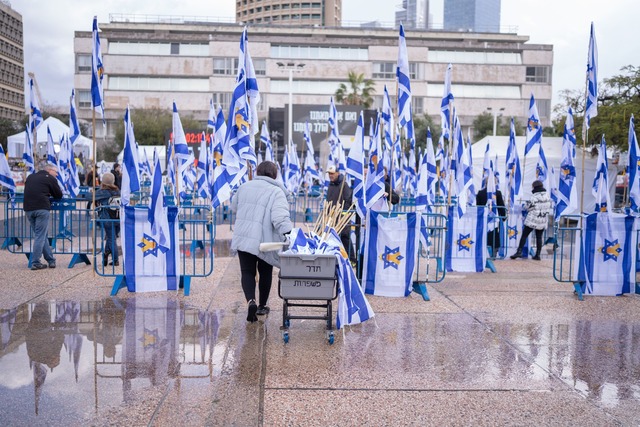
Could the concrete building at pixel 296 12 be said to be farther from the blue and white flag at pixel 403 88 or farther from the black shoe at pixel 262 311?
the black shoe at pixel 262 311

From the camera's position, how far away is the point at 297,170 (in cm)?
2314

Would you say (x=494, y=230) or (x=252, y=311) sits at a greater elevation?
(x=494, y=230)

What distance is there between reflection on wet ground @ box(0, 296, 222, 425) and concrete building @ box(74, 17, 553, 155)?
66.1 meters

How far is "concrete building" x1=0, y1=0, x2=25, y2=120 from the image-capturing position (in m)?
87.3

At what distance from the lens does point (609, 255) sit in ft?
30.6

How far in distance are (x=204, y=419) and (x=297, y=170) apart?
18871 mm

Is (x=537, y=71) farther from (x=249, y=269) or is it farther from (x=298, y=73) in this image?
(x=249, y=269)

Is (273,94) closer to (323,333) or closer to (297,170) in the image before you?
(297,170)

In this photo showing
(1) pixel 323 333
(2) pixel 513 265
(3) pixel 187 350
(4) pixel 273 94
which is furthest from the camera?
(4) pixel 273 94

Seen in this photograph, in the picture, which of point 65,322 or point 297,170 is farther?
point 297,170

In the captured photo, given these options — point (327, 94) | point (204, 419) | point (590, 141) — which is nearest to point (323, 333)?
point (204, 419)

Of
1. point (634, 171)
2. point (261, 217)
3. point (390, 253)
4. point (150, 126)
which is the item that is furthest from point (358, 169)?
point (150, 126)

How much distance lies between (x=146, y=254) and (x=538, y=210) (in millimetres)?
7747

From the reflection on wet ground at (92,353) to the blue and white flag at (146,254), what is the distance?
487 millimetres
